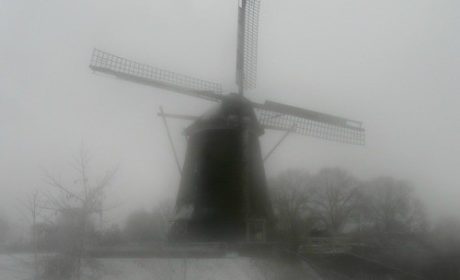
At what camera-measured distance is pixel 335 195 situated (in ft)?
197

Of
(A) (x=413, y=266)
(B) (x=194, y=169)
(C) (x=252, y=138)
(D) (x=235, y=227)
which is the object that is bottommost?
(A) (x=413, y=266)

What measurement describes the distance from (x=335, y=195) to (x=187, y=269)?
47.6 meters

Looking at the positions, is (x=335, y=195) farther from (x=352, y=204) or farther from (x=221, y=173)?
(x=221, y=173)

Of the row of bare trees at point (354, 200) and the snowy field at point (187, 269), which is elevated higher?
the row of bare trees at point (354, 200)

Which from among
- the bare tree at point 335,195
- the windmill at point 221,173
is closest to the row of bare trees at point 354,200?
the bare tree at point 335,195

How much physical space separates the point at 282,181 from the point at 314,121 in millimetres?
35757

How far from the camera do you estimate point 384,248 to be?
2136 cm

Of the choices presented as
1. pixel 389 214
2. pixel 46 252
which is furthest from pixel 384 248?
pixel 389 214

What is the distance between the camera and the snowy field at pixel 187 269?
48.8ft

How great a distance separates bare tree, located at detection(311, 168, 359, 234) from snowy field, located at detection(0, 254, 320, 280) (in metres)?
42.9

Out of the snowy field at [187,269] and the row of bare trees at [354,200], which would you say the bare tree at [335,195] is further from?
the snowy field at [187,269]

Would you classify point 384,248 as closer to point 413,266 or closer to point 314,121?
point 413,266

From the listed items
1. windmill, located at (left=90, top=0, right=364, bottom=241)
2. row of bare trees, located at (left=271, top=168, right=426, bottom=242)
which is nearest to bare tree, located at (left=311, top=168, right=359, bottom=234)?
row of bare trees, located at (left=271, top=168, right=426, bottom=242)

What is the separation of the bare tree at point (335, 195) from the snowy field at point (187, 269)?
42.9 m
